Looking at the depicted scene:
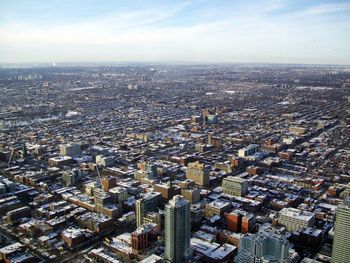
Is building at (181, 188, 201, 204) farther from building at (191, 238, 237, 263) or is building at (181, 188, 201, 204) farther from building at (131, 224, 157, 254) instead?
building at (131, 224, 157, 254)

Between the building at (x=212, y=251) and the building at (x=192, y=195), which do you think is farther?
the building at (x=192, y=195)

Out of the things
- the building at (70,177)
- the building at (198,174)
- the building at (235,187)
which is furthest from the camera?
the building at (70,177)

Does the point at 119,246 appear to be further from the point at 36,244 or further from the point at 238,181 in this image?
the point at 238,181

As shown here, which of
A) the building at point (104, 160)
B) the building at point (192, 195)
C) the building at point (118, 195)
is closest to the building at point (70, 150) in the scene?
the building at point (104, 160)

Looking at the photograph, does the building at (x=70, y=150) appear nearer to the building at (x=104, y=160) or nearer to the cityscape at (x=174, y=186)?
the cityscape at (x=174, y=186)

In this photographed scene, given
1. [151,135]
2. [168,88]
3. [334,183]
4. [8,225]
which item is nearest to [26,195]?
[8,225]

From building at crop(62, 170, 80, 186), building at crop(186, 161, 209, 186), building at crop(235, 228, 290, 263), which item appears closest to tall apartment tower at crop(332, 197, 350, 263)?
building at crop(235, 228, 290, 263)

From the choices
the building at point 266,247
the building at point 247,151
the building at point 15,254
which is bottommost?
the building at point 15,254
